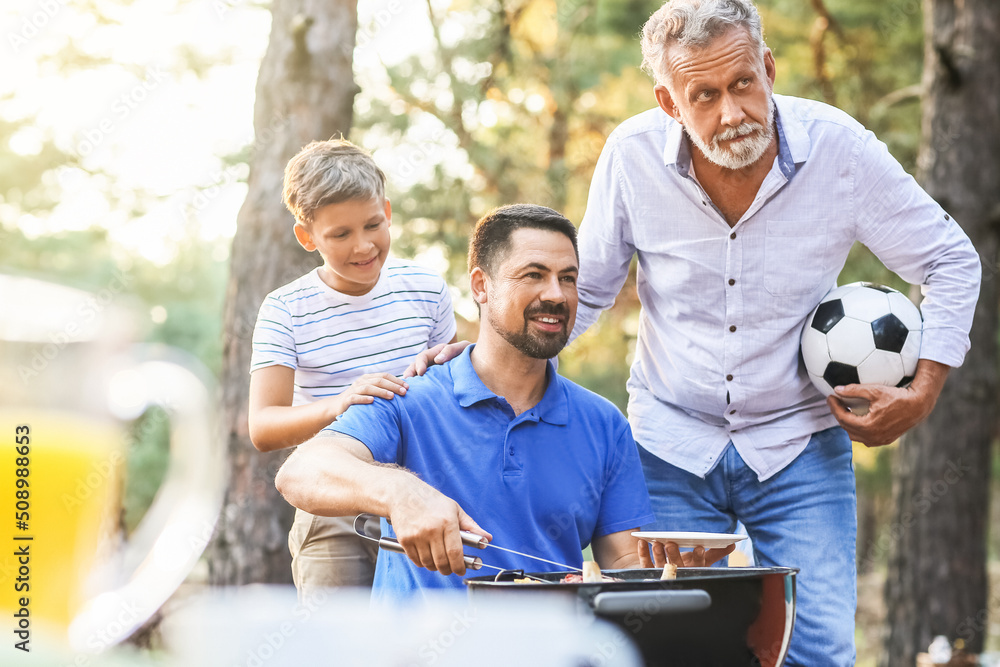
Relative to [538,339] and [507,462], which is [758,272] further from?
[507,462]

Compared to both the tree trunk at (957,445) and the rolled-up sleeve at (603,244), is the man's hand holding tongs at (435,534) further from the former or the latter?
the tree trunk at (957,445)

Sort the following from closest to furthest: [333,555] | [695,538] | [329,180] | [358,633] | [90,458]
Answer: [358,633] < [90,458] < [695,538] < [329,180] < [333,555]

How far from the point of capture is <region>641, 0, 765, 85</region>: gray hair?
2.88 m

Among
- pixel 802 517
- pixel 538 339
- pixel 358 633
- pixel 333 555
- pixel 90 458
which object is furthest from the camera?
pixel 333 555

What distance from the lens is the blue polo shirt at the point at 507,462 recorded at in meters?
2.44

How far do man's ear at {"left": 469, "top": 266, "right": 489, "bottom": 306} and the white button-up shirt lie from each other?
2.06ft

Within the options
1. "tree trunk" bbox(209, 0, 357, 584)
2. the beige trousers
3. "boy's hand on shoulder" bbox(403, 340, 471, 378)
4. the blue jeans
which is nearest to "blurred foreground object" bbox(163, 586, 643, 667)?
"boy's hand on shoulder" bbox(403, 340, 471, 378)

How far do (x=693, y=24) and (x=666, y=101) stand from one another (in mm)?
264

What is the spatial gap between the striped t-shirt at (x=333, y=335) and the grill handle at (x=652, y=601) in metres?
1.97

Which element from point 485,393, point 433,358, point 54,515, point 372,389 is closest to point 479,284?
point 433,358

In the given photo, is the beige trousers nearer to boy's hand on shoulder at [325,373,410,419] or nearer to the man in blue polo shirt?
the man in blue polo shirt

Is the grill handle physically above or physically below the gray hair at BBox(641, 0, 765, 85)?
below

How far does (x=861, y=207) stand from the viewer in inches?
119

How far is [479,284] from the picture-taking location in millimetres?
2812
